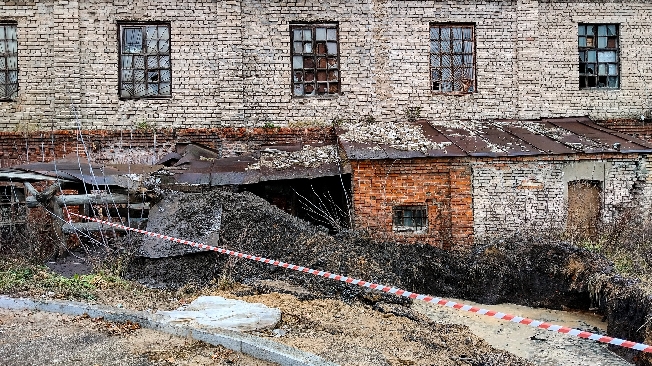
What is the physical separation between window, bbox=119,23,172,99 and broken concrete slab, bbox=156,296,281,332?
271 inches

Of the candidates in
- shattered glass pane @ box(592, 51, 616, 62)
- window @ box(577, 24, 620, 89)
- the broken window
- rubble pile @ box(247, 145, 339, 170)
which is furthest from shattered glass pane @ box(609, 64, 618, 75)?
rubble pile @ box(247, 145, 339, 170)

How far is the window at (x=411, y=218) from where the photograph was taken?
10375 mm

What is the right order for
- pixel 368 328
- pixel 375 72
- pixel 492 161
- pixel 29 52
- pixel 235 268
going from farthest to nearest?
pixel 375 72, pixel 29 52, pixel 492 161, pixel 235 268, pixel 368 328

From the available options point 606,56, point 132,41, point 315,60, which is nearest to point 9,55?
point 132,41

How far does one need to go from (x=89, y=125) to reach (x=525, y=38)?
9892 millimetres

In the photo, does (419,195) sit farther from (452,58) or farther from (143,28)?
(143,28)

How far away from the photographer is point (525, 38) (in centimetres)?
1211

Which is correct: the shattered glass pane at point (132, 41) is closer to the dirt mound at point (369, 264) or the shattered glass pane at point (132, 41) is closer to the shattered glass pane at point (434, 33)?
the dirt mound at point (369, 264)

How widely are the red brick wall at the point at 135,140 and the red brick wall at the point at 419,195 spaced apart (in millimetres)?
1877

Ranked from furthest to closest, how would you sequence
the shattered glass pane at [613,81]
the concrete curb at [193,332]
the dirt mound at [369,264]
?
the shattered glass pane at [613,81], the dirt mound at [369,264], the concrete curb at [193,332]

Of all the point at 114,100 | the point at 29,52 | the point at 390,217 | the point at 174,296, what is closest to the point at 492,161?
the point at 390,217

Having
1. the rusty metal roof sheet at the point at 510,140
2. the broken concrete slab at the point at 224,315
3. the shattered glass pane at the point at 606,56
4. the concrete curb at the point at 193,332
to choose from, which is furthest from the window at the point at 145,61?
the shattered glass pane at the point at 606,56

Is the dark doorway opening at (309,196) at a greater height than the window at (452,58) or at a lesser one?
lesser

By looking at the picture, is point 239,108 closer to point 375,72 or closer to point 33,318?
point 375,72
